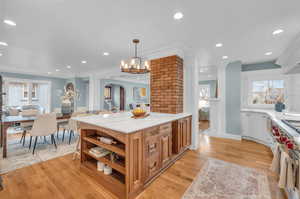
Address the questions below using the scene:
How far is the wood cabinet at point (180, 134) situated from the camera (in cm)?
264

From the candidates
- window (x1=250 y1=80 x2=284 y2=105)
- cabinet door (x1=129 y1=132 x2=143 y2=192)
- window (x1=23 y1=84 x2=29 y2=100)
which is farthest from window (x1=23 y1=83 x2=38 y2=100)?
window (x1=250 y1=80 x2=284 y2=105)

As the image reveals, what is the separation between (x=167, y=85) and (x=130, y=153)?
74.7 inches

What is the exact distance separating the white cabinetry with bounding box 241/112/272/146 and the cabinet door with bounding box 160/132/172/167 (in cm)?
289

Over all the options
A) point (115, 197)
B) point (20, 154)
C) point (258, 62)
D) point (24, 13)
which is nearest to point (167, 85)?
point (115, 197)

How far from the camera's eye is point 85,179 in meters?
2.01

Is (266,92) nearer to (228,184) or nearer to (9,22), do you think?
(228,184)

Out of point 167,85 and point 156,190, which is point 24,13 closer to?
point 167,85

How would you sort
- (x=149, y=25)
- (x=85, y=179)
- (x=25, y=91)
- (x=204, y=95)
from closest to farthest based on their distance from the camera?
(x=85, y=179) < (x=149, y=25) < (x=25, y=91) < (x=204, y=95)

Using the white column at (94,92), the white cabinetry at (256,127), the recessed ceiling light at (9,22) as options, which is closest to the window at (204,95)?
the white cabinetry at (256,127)

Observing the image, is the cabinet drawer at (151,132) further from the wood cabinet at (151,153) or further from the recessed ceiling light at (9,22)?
the recessed ceiling light at (9,22)

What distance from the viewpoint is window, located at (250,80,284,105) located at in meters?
3.80

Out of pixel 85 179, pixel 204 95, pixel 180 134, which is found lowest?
pixel 85 179

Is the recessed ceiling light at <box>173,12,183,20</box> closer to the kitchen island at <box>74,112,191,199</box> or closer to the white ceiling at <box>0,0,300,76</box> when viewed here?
the white ceiling at <box>0,0,300,76</box>

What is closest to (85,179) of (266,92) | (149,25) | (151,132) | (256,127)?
(151,132)
